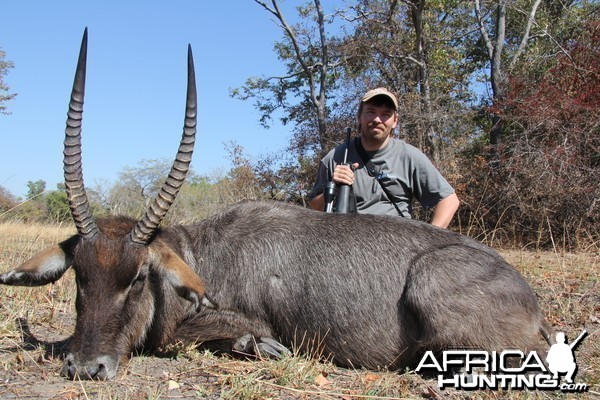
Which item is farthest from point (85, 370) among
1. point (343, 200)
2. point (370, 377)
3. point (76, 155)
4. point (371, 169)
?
point (371, 169)

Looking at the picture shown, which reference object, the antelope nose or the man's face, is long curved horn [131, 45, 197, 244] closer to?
the antelope nose

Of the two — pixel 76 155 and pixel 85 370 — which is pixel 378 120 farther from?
pixel 85 370

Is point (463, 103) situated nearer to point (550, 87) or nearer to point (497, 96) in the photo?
point (497, 96)

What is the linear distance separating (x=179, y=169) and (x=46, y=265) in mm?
1186

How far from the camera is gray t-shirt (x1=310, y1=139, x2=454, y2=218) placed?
668 centimetres

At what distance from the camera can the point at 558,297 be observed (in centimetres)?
656

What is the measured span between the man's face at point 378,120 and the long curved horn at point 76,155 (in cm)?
358

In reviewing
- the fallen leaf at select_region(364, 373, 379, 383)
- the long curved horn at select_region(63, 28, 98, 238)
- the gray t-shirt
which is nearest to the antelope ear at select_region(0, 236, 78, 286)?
the long curved horn at select_region(63, 28, 98, 238)

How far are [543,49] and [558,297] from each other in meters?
17.2

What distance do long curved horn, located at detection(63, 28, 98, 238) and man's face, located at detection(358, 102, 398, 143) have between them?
358cm

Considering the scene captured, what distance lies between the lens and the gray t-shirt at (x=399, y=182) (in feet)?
21.9

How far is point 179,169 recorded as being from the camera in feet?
13.7

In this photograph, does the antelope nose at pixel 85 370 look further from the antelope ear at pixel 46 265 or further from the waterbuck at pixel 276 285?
the antelope ear at pixel 46 265

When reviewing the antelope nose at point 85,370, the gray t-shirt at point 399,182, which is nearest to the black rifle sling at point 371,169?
the gray t-shirt at point 399,182
